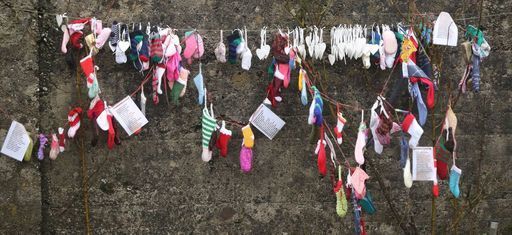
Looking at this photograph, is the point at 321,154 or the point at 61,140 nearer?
the point at 321,154

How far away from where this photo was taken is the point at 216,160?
12.3 feet

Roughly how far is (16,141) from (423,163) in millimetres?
2801

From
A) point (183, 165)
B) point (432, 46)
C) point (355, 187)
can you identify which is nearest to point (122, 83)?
A: point (183, 165)

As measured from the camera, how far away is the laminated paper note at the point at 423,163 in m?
3.41

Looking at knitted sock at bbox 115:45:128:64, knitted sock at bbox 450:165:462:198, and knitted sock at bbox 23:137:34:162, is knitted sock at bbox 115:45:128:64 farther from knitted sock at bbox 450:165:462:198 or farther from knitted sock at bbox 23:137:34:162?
knitted sock at bbox 450:165:462:198

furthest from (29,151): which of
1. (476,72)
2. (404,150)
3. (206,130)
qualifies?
(476,72)

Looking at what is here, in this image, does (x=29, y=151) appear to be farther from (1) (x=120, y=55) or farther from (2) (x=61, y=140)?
(1) (x=120, y=55)

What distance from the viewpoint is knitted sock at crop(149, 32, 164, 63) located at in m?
3.44

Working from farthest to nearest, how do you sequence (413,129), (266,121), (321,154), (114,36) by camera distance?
1. (266,121)
2. (114,36)
3. (321,154)
4. (413,129)

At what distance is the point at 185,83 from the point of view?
354cm

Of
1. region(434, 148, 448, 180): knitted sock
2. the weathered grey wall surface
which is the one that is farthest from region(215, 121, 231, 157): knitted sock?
region(434, 148, 448, 180): knitted sock

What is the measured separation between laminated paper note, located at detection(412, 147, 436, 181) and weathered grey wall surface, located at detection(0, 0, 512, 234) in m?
0.36

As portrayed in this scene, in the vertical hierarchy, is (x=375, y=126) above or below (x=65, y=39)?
below

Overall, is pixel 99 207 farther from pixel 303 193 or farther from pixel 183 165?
pixel 303 193
